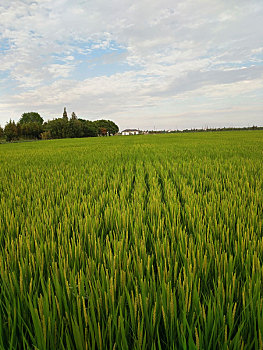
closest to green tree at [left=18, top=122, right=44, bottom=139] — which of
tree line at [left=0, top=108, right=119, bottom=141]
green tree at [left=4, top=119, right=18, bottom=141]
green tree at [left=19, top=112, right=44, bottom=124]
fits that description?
tree line at [left=0, top=108, right=119, bottom=141]

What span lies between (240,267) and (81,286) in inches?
25.8

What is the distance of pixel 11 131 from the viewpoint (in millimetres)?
44188

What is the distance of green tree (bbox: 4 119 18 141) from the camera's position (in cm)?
4354

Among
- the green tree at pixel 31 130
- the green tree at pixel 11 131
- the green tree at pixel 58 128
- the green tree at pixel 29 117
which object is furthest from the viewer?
the green tree at pixel 29 117

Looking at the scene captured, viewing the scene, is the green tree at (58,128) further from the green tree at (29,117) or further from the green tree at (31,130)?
the green tree at (29,117)

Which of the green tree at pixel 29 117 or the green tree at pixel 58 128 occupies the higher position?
the green tree at pixel 29 117

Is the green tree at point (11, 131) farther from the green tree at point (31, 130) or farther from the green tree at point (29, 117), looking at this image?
the green tree at point (29, 117)

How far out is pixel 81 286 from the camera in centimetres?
76

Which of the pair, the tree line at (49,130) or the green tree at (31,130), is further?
the green tree at (31,130)

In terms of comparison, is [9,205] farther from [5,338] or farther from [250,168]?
[250,168]

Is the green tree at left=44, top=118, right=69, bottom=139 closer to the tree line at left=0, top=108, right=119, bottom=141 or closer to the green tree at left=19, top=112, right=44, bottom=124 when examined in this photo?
the tree line at left=0, top=108, right=119, bottom=141

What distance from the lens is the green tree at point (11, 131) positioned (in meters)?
43.5

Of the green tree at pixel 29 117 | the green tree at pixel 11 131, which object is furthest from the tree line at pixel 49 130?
the green tree at pixel 29 117

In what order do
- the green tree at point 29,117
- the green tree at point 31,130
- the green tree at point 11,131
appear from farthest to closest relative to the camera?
the green tree at point 29,117 → the green tree at point 31,130 → the green tree at point 11,131
